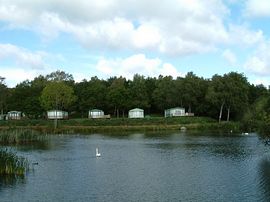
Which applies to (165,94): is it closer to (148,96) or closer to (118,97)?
(148,96)

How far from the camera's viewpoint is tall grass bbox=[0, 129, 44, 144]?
6556 centimetres

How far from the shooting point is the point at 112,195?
98.6 ft

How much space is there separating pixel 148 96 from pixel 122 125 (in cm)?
2513

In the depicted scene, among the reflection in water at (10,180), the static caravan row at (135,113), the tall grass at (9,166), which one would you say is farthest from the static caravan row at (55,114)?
the reflection in water at (10,180)

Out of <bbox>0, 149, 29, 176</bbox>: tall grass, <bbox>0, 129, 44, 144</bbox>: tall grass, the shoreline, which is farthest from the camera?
the shoreline

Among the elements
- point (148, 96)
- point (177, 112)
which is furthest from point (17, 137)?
point (148, 96)

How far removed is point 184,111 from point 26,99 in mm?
47298

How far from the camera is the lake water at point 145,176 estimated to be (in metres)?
30.0

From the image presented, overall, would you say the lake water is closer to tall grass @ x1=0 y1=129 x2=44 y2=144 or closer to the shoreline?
tall grass @ x1=0 y1=129 x2=44 y2=144

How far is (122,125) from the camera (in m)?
113

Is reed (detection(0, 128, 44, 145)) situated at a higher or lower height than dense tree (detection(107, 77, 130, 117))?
lower

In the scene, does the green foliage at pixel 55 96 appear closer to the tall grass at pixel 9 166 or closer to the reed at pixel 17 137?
the reed at pixel 17 137

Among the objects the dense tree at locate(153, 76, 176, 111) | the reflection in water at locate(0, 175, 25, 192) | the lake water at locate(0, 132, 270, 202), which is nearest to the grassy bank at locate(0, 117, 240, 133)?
the dense tree at locate(153, 76, 176, 111)

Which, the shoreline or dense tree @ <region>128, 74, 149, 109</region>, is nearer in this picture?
the shoreline
